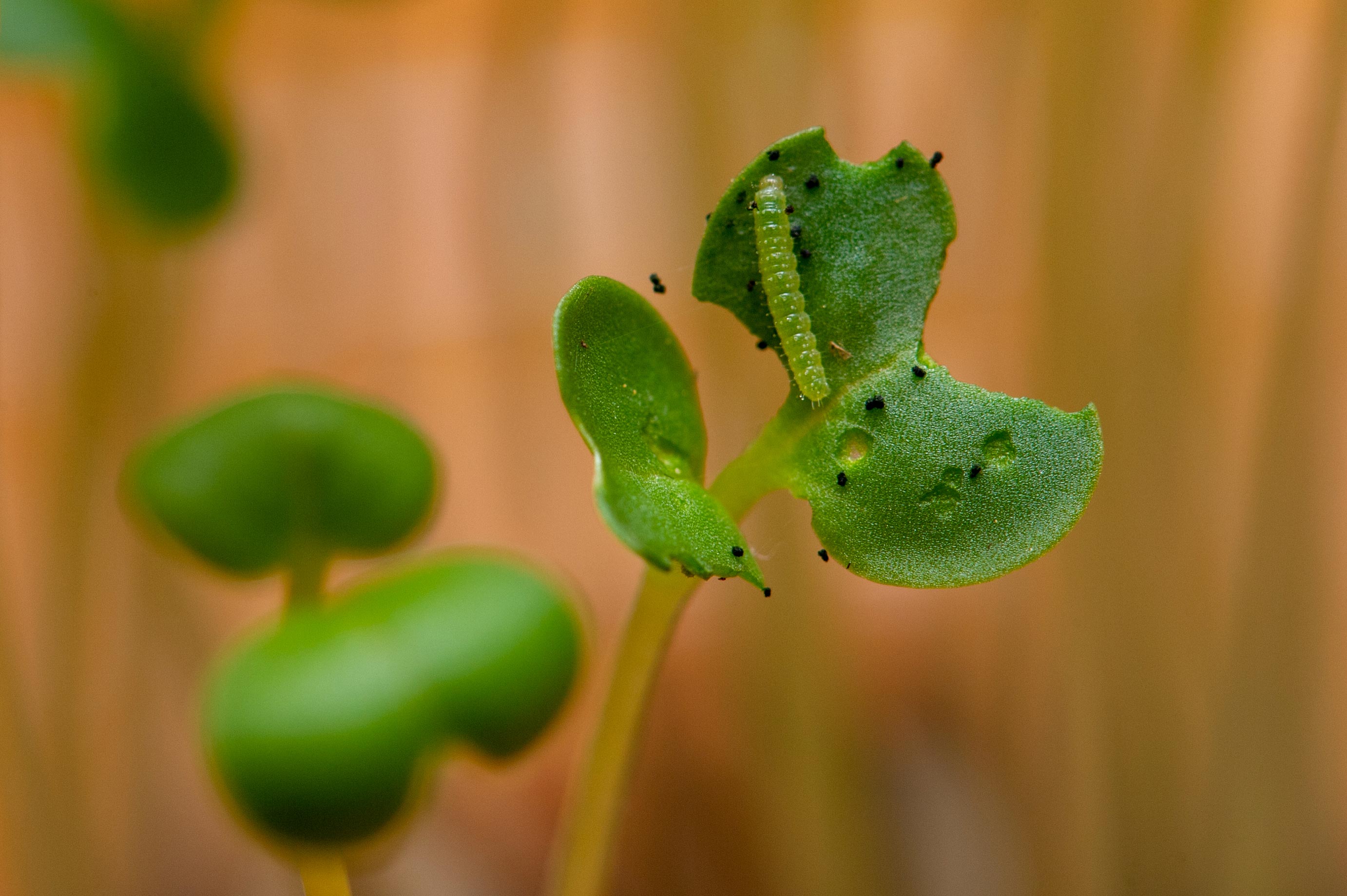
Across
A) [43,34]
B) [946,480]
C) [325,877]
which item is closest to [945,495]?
[946,480]

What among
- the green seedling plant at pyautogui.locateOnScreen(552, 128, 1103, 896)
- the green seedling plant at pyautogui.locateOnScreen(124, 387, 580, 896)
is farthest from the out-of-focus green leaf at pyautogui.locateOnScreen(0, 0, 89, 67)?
the green seedling plant at pyautogui.locateOnScreen(552, 128, 1103, 896)

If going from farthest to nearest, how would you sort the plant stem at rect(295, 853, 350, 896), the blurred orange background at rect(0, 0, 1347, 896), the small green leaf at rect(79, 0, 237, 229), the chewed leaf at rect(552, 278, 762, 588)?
the blurred orange background at rect(0, 0, 1347, 896) → the small green leaf at rect(79, 0, 237, 229) → the plant stem at rect(295, 853, 350, 896) → the chewed leaf at rect(552, 278, 762, 588)

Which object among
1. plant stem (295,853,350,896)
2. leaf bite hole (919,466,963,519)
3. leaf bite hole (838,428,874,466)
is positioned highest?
leaf bite hole (838,428,874,466)

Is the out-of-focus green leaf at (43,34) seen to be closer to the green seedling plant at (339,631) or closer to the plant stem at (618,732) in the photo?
the green seedling plant at (339,631)

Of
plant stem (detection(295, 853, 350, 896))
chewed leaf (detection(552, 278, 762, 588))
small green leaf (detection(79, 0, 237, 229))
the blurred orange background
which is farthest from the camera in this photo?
the blurred orange background

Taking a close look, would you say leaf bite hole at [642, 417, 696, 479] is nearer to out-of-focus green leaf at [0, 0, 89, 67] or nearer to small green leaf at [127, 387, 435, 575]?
small green leaf at [127, 387, 435, 575]

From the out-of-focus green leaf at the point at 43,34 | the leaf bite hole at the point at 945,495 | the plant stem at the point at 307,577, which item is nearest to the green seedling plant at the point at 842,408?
the leaf bite hole at the point at 945,495
